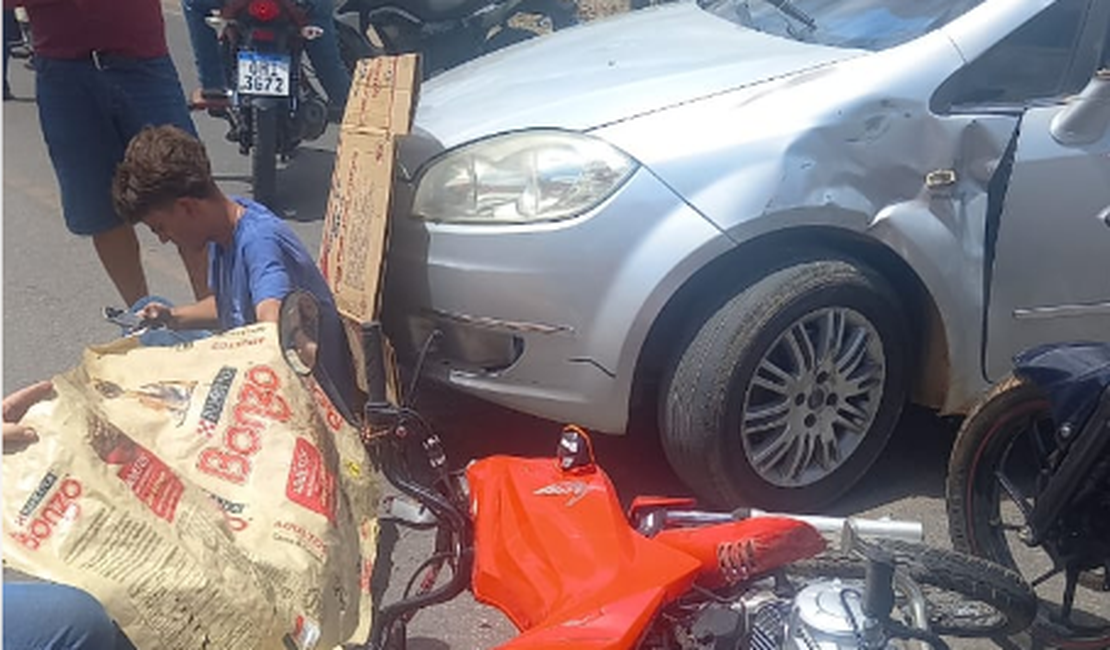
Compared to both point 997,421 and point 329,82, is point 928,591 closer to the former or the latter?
point 997,421

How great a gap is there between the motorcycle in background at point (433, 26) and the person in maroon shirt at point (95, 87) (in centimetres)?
339

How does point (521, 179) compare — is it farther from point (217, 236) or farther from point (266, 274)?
point (217, 236)

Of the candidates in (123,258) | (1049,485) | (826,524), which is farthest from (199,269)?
(1049,485)

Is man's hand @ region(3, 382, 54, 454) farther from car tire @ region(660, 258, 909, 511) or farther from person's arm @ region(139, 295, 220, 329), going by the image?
car tire @ region(660, 258, 909, 511)

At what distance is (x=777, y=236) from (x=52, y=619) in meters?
1.98

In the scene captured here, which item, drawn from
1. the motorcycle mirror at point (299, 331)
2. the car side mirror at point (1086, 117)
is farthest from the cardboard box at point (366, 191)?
the car side mirror at point (1086, 117)

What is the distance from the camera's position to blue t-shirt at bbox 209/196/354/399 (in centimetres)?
333

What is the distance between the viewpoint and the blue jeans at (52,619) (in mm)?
2045

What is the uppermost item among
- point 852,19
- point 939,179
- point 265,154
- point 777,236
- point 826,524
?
point 852,19

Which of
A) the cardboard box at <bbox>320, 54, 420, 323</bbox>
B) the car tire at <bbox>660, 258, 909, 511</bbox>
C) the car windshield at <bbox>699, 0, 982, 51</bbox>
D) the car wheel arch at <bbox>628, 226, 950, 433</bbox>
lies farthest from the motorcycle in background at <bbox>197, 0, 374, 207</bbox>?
the car tire at <bbox>660, 258, 909, 511</bbox>

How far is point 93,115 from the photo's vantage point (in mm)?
4457

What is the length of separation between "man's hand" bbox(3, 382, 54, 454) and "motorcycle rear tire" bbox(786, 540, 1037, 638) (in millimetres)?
1395

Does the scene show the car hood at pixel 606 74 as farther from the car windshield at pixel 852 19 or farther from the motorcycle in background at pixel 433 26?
the motorcycle in background at pixel 433 26

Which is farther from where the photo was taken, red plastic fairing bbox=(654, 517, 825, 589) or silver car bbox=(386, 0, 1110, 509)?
silver car bbox=(386, 0, 1110, 509)
